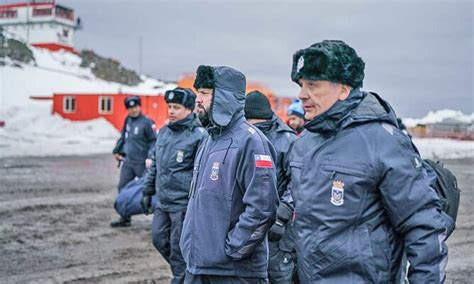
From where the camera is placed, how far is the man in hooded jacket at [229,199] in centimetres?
355

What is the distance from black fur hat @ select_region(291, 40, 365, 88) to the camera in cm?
270

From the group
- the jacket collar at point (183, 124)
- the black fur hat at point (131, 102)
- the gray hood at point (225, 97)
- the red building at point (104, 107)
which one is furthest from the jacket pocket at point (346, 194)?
the red building at point (104, 107)

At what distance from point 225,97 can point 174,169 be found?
198cm

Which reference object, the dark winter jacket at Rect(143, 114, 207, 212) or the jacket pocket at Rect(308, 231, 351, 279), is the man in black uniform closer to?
the dark winter jacket at Rect(143, 114, 207, 212)

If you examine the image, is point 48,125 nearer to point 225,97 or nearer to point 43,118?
point 43,118

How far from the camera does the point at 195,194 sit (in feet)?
12.4

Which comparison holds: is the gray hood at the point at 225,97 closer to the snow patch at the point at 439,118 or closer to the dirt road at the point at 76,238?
the dirt road at the point at 76,238

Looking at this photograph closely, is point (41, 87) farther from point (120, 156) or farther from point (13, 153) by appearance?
point (120, 156)

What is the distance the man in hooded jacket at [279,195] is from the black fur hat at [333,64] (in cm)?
146

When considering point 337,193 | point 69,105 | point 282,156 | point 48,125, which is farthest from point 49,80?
point 337,193

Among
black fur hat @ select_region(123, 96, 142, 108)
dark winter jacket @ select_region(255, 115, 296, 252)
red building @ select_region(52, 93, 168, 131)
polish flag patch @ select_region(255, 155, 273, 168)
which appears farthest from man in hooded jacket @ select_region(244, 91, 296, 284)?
red building @ select_region(52, 93, 168, 131)

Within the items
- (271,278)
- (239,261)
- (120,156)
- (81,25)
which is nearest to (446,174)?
(239,261)

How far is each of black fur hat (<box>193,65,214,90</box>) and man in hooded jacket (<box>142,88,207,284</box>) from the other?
5.79 feet

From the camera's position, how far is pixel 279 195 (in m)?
4.59
